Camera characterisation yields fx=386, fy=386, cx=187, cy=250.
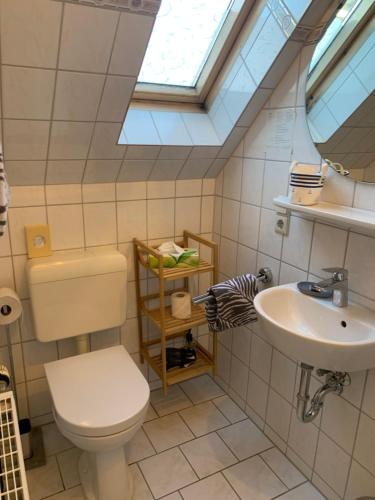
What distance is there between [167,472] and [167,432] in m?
0.24

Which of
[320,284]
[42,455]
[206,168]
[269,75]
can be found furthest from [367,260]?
[42,455]

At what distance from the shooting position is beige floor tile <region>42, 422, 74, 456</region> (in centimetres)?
187

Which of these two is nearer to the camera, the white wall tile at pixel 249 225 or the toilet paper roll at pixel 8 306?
the toilet paper roll at pixel 8 306

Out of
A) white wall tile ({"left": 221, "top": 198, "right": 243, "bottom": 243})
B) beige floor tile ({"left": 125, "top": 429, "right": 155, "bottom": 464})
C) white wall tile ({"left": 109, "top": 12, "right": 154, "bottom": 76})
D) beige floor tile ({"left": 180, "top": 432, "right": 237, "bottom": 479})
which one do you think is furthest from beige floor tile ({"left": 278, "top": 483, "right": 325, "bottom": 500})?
white wall tile ({"left": 109, "top": 12, "right": 154, "bottom": 76})

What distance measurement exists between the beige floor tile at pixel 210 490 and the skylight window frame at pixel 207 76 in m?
1.77

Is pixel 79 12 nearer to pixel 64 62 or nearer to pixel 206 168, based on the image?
pixel 64 62

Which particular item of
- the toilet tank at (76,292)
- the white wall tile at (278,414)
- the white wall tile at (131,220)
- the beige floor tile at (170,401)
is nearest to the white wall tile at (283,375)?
the white wall tile at (278,414)

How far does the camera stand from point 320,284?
144cm

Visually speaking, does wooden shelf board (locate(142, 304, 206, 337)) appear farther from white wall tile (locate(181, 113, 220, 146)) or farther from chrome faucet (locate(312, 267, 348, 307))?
white wall tile (locate(181, 113, 220, 146))

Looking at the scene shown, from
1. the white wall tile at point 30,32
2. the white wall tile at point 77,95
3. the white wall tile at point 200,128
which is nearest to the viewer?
→ the white wall tile at point 30,32

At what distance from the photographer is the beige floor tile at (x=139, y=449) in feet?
5.99

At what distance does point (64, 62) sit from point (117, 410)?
4.06 feet

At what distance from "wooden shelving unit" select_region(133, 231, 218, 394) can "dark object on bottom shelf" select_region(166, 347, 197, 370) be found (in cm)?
3

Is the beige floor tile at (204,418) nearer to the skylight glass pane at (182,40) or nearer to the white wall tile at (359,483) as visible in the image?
the white wall tile at (359,483)
